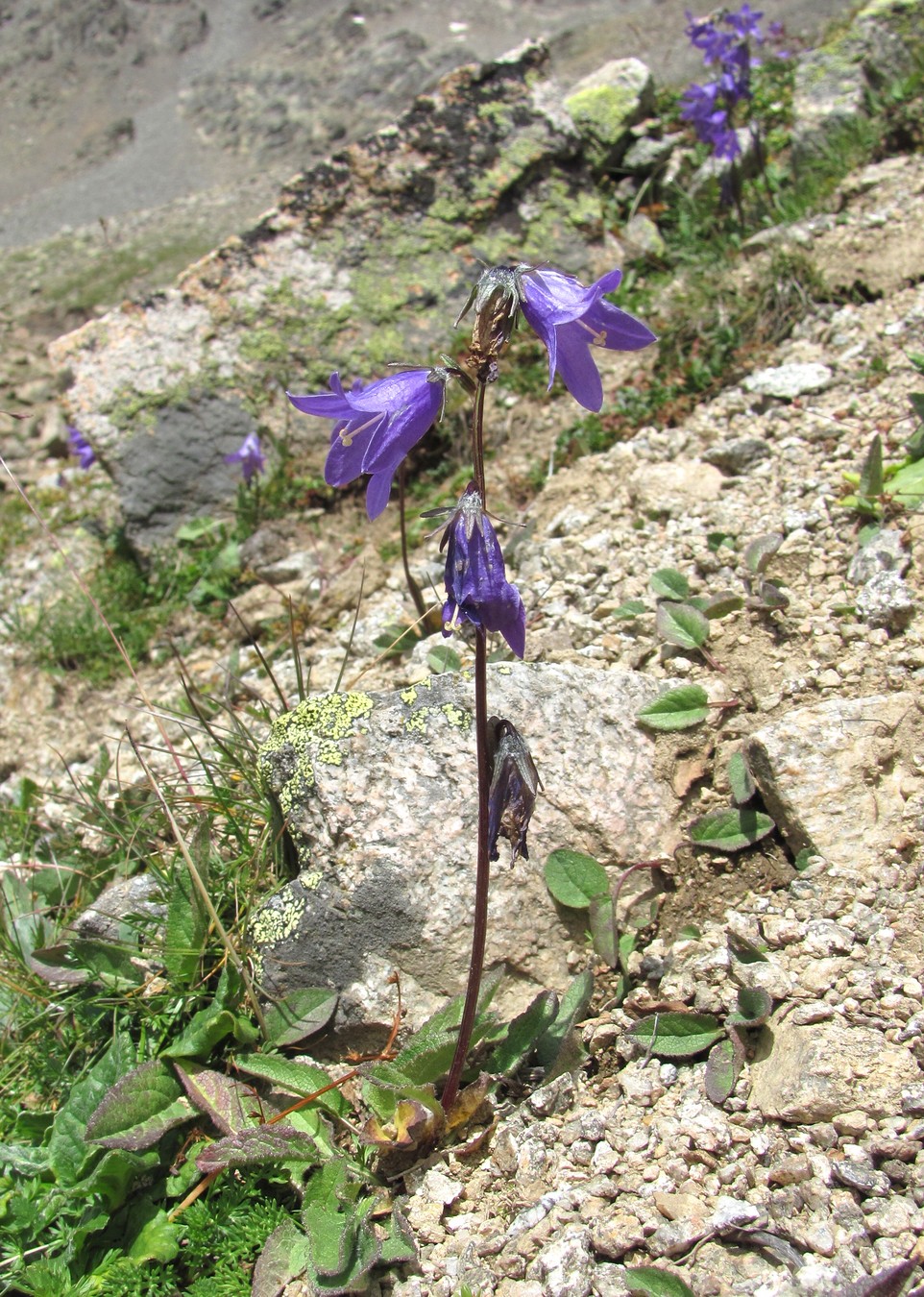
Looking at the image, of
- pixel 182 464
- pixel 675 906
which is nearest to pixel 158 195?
pixel 182 464

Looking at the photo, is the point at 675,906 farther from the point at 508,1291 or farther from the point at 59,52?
the point at 59,52

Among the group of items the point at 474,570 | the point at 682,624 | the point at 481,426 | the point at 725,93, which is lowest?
the point at 682,624

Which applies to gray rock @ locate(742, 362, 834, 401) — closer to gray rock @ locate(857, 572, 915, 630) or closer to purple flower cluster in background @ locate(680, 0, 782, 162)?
gray rock @ locate(857, 572, 915, 630)

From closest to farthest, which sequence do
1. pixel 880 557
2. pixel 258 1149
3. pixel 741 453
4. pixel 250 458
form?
pixel 258 1149
pixel 880 557
pixel 741 453
pixel 250 458

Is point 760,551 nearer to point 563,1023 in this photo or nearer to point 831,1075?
point 563,1023

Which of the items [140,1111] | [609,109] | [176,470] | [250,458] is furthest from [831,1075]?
[609,109]

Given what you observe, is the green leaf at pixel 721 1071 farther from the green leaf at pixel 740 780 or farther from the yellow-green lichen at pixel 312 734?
the yellow-green lichen at pixel 312 734
